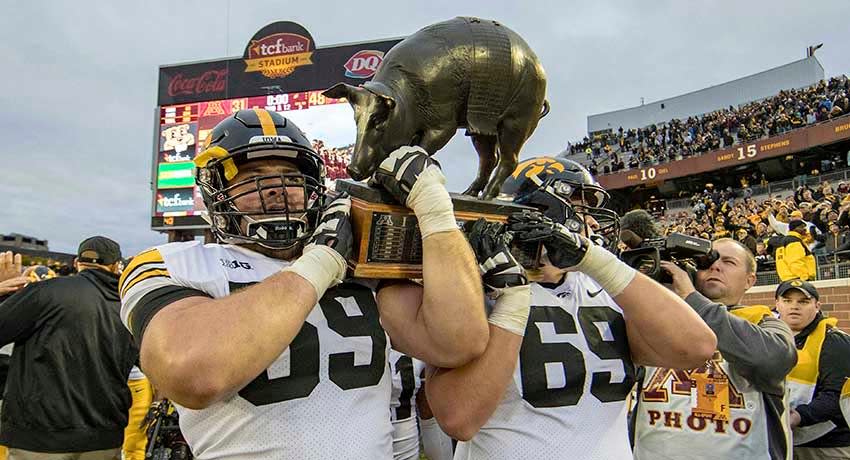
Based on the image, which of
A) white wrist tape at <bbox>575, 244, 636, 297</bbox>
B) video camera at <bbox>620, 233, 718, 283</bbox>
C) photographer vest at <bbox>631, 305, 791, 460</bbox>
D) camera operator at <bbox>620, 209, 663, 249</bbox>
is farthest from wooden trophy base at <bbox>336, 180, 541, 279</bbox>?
photographer vest at <bbox>631, 305, 791, 460</bbox>

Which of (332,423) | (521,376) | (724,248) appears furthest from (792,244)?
(332,423)

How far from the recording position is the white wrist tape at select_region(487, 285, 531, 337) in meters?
1.69

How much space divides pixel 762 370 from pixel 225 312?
212 cm

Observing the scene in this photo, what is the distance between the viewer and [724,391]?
2.58 meters

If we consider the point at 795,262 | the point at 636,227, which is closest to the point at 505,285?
the point at 636,227

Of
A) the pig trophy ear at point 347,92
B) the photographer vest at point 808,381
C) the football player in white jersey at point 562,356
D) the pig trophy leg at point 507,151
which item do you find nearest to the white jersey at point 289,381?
the football player in white jersey at point 562,356

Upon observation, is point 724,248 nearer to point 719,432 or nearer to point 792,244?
point 719,432

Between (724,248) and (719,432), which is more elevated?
(724,248)

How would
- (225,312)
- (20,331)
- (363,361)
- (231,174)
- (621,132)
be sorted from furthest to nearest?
(621,132)
(20,331)
(231,174)
(363,361)
(225,312)

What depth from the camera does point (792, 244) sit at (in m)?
7.40

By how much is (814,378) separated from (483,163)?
8.59 ft

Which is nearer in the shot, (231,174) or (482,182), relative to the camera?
(231,174)

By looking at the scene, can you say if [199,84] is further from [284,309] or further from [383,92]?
[284,309]

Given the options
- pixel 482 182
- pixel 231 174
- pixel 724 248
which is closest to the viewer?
pixel 231 174
